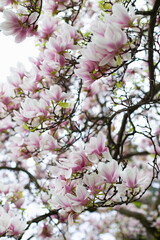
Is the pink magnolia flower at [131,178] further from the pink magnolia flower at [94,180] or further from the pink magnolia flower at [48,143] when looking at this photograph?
the pink magnolia flower at [48,143]

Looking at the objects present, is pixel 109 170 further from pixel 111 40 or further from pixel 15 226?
pixel 15 226

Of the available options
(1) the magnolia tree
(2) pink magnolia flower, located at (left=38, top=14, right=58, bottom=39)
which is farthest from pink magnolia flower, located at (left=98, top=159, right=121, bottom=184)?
(2) pink magnolia flower, located at (left=38, top=14, right=58, bottom=39)

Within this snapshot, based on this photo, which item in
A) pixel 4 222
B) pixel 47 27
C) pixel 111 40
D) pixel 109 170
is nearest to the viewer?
pixel 111 40

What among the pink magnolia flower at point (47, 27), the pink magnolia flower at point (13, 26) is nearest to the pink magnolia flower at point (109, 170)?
the pink magnolia flower at point (13, 26)

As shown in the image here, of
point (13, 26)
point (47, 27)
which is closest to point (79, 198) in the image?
point (13, 26)

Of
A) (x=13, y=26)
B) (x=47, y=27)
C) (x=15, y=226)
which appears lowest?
(x=15, y=226)

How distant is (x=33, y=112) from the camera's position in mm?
1529

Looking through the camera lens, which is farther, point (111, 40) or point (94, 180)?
point (94, 180)

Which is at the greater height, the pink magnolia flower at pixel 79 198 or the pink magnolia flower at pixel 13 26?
the pink magnolia flower at pixel 13 26

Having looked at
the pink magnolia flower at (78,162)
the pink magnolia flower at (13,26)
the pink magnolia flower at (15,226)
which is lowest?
the pink magnolia flower at (15,226)

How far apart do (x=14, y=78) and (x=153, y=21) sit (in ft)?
3.73

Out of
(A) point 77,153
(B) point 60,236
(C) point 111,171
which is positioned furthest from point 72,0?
(B) point 60,236

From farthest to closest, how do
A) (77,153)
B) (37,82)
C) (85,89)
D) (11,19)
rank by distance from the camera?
(85,89), (37,82), (11,19), (77,153)

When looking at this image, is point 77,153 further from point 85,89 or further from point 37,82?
point 85,89
